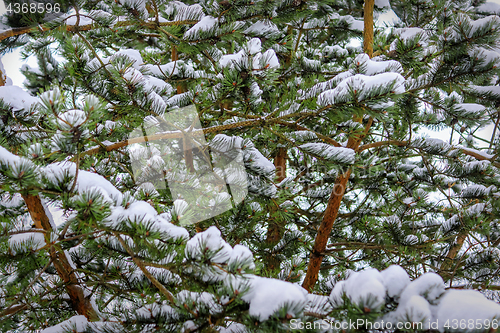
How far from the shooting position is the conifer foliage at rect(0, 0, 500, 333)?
3.75 feet

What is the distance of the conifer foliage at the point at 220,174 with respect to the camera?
114 centimetres

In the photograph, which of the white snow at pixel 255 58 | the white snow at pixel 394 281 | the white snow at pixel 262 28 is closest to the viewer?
the white snow at pixel 394 281

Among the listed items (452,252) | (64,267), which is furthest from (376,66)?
(452,252)

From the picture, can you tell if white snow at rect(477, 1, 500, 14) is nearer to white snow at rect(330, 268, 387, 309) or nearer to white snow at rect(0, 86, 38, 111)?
white snow at rect(330, 268, 387, 309)

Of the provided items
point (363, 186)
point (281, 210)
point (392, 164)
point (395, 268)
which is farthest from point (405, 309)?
point (392, 164)

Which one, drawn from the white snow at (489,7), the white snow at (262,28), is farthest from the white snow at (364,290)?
the white snow at (489,7)

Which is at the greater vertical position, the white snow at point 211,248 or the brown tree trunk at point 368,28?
the brown tree trunk at point 368,28

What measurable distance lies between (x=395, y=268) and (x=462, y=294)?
0.22 meters

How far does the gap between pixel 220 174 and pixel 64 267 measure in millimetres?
1365

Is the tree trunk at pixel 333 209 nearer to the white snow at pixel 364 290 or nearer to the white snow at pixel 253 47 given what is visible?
the white snow at pixel 253 47

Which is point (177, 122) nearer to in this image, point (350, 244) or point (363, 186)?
point (350, 244)

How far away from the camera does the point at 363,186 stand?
372cm

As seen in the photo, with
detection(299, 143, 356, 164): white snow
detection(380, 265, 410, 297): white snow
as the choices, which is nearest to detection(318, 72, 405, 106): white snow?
detection(299, 143, 356, 164): white snow

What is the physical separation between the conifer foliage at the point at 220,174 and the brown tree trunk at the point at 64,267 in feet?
0.04
